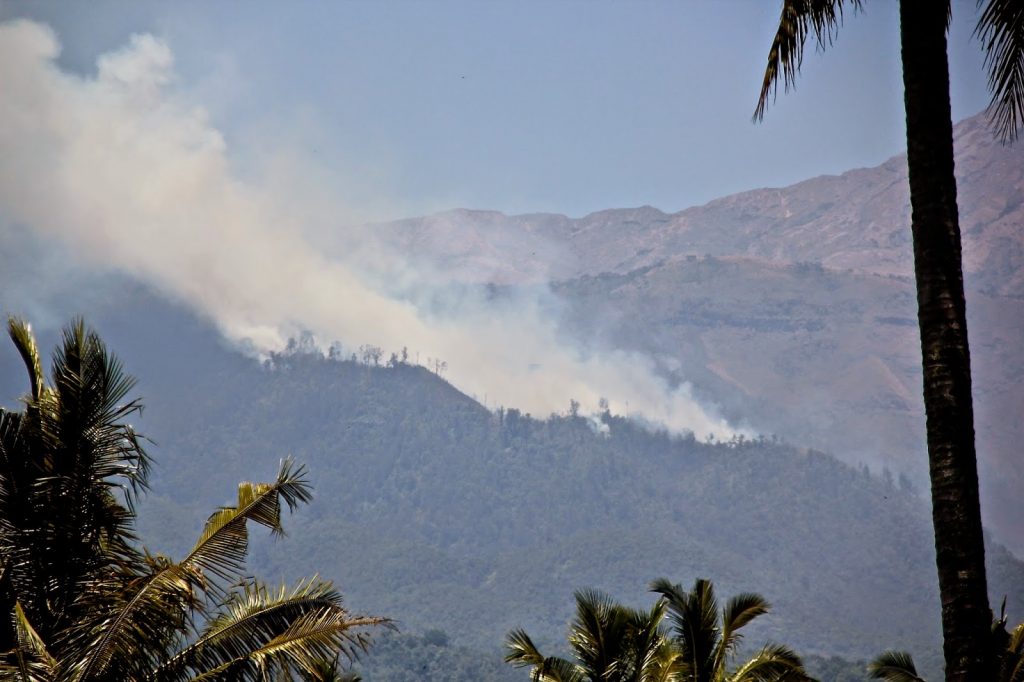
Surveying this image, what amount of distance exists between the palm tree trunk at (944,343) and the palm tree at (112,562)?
6664mm

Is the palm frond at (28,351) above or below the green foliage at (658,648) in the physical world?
above

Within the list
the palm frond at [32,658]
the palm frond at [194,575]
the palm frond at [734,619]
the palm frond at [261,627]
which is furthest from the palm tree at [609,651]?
the palm frond at [32,658]

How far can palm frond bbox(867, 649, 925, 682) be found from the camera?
26422mm

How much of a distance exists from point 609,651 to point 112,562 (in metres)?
11.3

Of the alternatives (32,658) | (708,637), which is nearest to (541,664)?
(708,637)

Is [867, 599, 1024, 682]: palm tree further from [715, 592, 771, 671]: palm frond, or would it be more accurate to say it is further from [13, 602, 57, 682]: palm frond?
[13, 602, 57, 682]: palm frond

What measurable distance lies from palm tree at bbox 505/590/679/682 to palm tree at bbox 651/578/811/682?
46cm

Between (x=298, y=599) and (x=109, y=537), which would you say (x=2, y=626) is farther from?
(x=298, y=599)

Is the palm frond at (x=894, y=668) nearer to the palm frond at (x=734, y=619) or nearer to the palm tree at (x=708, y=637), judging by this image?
the palm tree at (x=708, y=637)

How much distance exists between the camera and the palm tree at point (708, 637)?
24.1 metres

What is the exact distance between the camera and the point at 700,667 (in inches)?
967

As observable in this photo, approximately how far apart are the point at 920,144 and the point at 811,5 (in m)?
2.14

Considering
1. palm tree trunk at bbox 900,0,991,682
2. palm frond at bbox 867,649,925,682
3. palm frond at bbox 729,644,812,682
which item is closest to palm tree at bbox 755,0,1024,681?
palm tree trunk at bbox 900,0,991,682

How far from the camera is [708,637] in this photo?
80.9 feet
